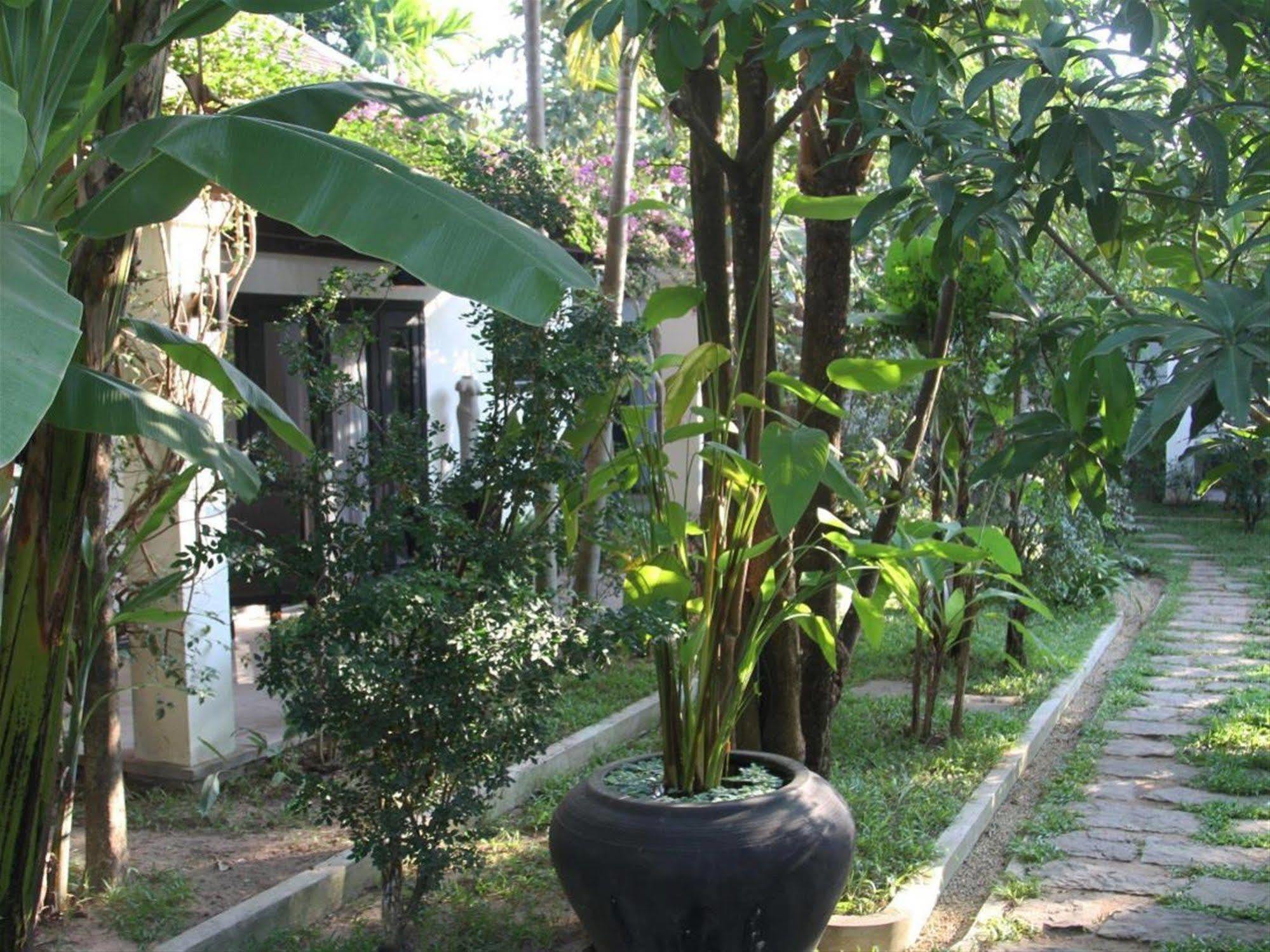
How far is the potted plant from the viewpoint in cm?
427

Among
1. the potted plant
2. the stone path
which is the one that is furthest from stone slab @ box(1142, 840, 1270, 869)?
the potted plant

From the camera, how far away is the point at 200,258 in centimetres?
648

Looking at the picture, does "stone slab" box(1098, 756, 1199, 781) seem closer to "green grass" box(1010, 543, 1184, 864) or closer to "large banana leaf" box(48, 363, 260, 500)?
"green grass" box(1010, 543, 1184, 864)

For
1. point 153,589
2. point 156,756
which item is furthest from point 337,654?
point 156,756

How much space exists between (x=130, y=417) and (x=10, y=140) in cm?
126

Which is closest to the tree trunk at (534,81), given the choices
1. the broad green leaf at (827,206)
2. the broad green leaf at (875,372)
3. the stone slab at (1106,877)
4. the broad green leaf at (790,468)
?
the broad green leaf at (827,206)

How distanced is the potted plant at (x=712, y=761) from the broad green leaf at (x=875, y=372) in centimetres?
15

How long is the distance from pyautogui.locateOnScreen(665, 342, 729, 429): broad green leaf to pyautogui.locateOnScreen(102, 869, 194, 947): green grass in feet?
8.55

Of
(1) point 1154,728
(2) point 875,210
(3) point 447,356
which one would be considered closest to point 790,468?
(2) point 875,210

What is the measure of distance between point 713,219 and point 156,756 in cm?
379

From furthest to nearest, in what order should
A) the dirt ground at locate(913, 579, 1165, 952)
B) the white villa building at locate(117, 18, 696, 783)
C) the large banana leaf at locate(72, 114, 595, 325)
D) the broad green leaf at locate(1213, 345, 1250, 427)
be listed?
the white villa building at locate(117, 18, 696, 783) < the dirt ground at locate(913, 579, 1165, 952) < the large banana leaf at locate(72, 114, 595, 325) < the broad green leaf at locate(1213, 345, 1250, 427)

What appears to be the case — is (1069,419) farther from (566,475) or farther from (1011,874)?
(1011,874)

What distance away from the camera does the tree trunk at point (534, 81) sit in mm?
10320

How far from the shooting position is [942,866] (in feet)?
18.4
